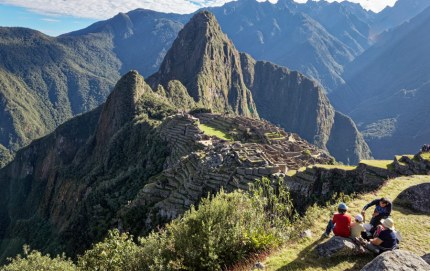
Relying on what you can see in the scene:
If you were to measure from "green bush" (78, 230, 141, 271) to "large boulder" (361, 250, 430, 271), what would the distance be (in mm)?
10002

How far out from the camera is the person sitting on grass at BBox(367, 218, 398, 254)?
43.1 feet

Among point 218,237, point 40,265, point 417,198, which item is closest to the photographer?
point 218,237

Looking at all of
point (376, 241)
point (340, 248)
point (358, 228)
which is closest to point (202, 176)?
point (358, 228)

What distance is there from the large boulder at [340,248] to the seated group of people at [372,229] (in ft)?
1.16

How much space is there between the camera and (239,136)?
3159 inches

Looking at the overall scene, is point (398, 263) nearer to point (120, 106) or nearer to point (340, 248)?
point (340, 248)

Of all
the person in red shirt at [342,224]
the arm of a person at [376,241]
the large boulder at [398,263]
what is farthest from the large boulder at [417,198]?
the large boulder at [398,263]

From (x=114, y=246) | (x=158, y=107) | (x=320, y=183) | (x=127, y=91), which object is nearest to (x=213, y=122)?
(x=158, y=107)

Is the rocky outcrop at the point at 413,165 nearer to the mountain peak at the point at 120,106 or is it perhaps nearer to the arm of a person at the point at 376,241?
the arm of a person at the point at 376,241

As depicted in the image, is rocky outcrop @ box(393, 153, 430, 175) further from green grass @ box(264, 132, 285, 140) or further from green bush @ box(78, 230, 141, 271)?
green grass @ box(264, 132, 285, 140)

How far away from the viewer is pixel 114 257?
17.8 m

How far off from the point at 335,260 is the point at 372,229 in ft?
8.15

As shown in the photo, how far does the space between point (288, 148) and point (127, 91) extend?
245ft

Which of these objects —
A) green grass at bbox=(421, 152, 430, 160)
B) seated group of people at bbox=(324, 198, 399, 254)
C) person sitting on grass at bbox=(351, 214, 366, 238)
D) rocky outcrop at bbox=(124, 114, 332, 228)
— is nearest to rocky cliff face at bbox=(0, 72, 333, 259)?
rocky outcrop at bbox=(124, 114, 332, 228)
